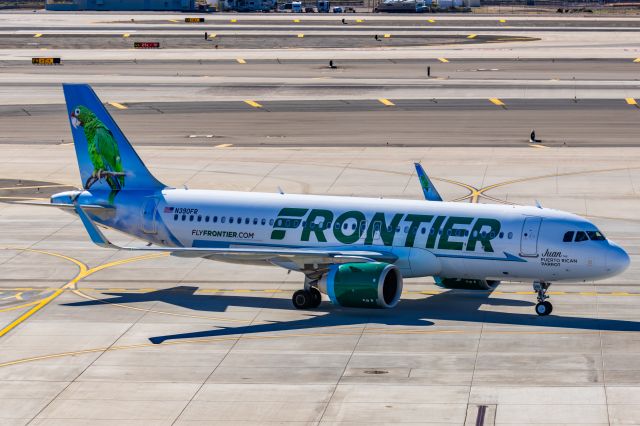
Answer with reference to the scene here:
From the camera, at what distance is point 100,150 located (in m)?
60.8

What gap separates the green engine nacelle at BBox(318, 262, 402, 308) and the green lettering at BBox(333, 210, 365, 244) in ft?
8.37

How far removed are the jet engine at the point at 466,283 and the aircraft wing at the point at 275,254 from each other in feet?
11.7

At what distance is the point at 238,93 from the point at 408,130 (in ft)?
98.5

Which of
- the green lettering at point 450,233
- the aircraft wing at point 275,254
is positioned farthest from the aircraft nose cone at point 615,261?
the aircraft wing at point 275,254

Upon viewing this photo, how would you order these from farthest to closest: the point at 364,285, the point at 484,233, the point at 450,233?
the point at 450,233 → the point at 484,233 → the point at 364,285

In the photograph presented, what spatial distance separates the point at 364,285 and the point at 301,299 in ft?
12.3

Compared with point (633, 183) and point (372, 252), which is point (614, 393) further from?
point (633, 183)

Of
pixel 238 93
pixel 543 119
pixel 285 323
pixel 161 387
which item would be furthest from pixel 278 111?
pixel 161 387

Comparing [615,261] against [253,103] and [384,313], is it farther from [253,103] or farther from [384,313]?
[253,103]

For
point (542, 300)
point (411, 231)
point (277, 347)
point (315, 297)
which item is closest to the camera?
point (277, 347)

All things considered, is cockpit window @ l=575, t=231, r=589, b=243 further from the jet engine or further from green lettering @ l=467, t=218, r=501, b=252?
the jet engine

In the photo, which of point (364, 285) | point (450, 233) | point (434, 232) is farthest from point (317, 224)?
point (450, 233)

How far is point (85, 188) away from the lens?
61.2m

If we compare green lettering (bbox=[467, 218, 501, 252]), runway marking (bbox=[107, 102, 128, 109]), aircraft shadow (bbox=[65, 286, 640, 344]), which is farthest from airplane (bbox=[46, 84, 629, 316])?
runway marking (bbox=[107, 102, 128, 109])
